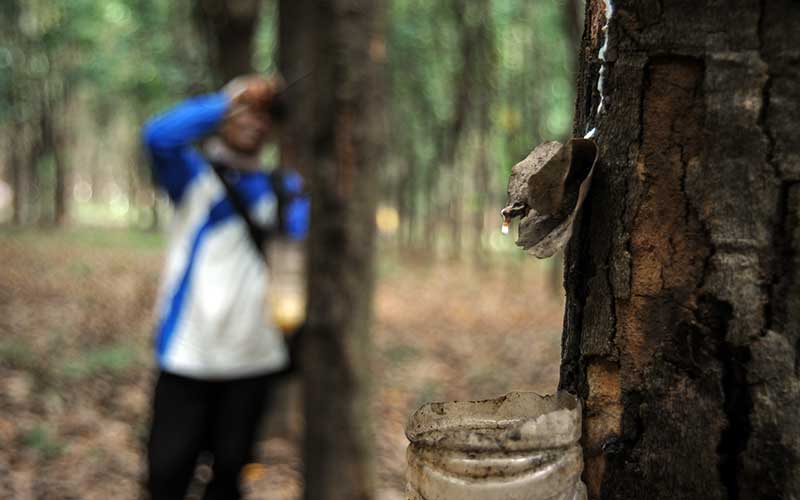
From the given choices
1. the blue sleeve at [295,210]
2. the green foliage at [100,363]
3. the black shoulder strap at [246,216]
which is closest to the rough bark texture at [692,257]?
the black shoulder strap at [246,216]

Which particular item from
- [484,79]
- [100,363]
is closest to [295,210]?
[100,363]

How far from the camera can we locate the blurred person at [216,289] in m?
3.16

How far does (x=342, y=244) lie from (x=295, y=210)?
1.38ft

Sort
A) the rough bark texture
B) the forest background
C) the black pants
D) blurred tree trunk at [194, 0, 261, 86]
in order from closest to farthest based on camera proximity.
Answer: the rough bark texture
the black pants
the forest background
blurred tree trunk at [194, 0, 261, 86]

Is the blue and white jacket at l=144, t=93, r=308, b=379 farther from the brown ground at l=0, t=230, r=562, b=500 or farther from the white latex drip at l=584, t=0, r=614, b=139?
the white latex drip at l=584, t=0, r=614, b=139

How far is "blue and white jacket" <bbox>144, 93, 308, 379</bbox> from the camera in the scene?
3164 millimetres

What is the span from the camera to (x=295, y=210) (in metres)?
3.64

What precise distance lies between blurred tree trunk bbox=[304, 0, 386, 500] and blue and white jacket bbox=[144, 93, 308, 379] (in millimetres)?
241

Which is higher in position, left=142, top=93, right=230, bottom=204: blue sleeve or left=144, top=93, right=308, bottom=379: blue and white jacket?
left=142, top=93, right=230, bottom=204: blue sleeve

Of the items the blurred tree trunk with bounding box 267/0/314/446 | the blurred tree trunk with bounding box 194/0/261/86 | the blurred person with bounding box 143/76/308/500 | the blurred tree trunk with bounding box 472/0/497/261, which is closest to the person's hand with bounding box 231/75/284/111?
the blurred person with bounding box 143/76/308/500

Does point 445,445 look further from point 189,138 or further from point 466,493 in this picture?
point 189,138

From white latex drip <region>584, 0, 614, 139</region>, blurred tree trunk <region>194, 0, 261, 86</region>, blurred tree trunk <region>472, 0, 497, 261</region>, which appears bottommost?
white latex drip <region>584, 0, 614, 139</region>

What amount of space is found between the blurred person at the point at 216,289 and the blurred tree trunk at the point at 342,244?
23 cm

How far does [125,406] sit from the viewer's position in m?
6.28
